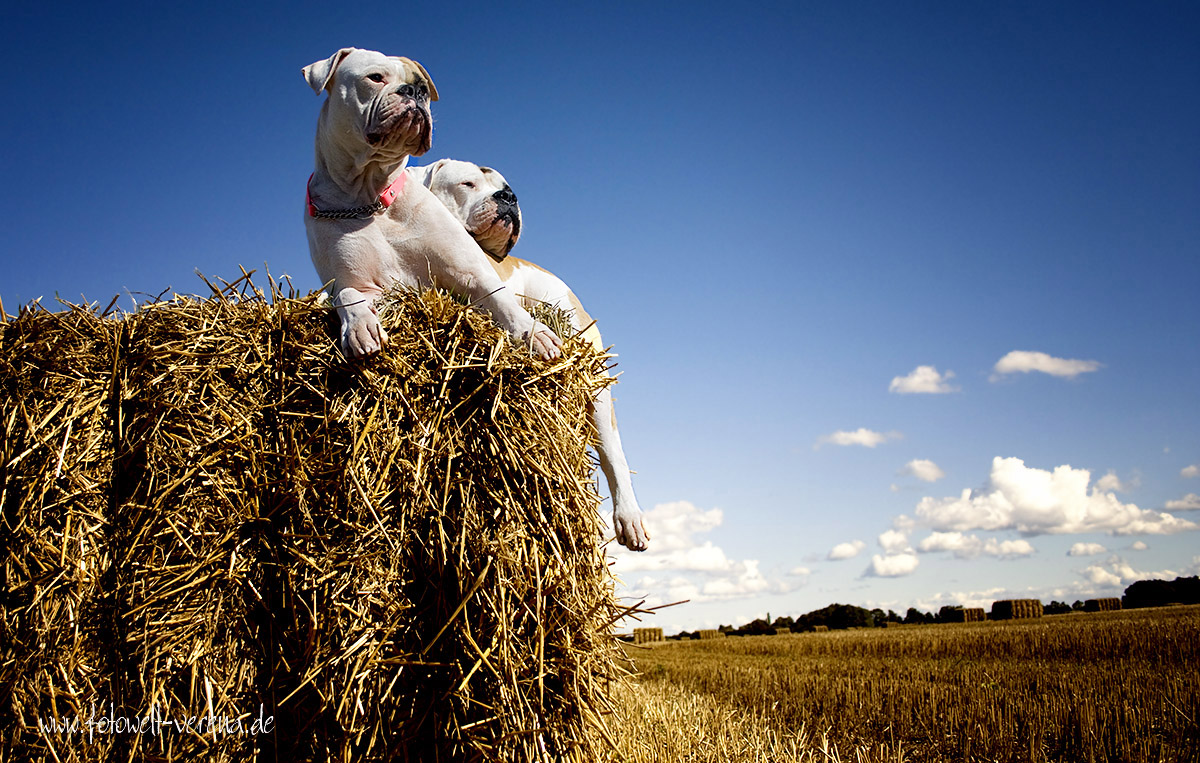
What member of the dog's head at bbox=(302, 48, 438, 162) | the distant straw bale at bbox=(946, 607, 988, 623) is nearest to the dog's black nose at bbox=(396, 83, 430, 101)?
the dog's head at bbox=(302, 48, 438, 162)

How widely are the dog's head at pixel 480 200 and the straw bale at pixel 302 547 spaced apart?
116 centimetres

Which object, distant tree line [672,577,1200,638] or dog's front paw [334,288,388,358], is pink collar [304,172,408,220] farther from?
distant tree line [672,577,1200,638]

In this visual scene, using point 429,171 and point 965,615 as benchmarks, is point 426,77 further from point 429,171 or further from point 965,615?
point 965,615

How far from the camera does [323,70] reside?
337 cm

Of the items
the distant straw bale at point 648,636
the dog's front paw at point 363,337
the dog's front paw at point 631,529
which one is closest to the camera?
the dog's front paw at point 363,337

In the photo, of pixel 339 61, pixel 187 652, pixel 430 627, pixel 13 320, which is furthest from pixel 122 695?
pixel 339 61

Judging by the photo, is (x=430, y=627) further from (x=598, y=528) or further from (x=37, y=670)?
(x=37, y=670)

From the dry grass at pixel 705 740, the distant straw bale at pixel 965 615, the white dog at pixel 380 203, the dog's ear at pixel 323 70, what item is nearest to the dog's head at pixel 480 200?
the white dog at pixel 380 203

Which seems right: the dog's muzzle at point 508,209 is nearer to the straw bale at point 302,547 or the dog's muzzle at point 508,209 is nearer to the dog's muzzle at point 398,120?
the dog's muzzle at point 398,120

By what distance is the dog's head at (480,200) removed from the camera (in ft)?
13.3

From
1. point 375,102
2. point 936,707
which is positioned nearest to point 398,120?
point 375,102

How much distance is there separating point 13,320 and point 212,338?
3.29 ft

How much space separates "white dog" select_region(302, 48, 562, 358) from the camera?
327cm

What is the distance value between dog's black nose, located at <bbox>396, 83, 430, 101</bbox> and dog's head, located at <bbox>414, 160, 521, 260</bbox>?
0.74 meters
